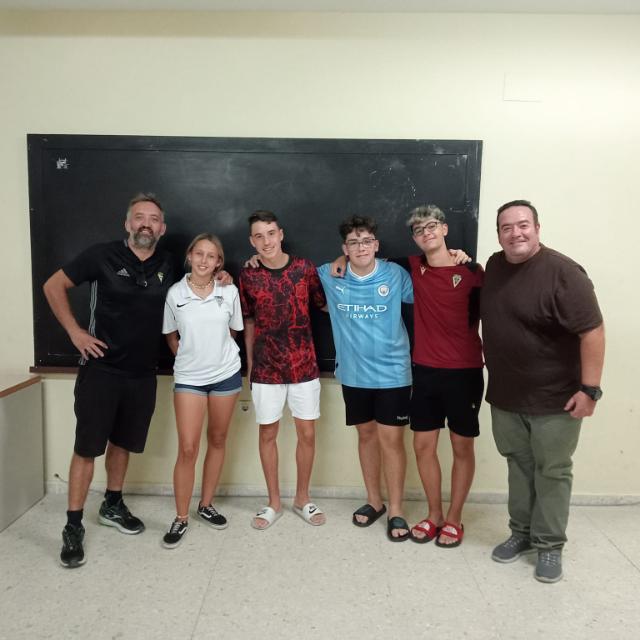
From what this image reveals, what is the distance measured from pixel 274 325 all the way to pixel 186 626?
1.35 meters

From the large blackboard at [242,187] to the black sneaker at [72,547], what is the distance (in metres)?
1.34

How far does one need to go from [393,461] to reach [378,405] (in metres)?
0.31

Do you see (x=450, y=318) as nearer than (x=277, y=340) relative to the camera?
Yes

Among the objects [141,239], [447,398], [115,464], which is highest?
[141,239]

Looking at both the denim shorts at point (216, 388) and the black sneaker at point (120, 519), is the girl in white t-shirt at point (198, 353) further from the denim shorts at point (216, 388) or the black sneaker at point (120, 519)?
the black sneaker at point (120, 519)

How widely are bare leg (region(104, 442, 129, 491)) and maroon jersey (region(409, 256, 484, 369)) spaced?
1614mm

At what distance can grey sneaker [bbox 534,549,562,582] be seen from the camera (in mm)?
2346

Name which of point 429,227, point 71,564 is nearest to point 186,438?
point 71,564

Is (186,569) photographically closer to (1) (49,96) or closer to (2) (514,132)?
(1) (49,96)

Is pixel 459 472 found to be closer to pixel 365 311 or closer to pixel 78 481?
pixel 365 311

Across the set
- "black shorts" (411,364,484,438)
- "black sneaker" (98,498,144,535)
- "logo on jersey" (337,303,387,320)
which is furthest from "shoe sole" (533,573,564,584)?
"black sneaker" (98,498,144,535)

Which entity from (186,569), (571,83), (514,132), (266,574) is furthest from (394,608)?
(571,83)

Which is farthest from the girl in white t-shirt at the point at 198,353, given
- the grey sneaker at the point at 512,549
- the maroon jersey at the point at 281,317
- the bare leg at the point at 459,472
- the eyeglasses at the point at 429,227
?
the grey sneaker at the point at 512,549

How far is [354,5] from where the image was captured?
9.14 feet
